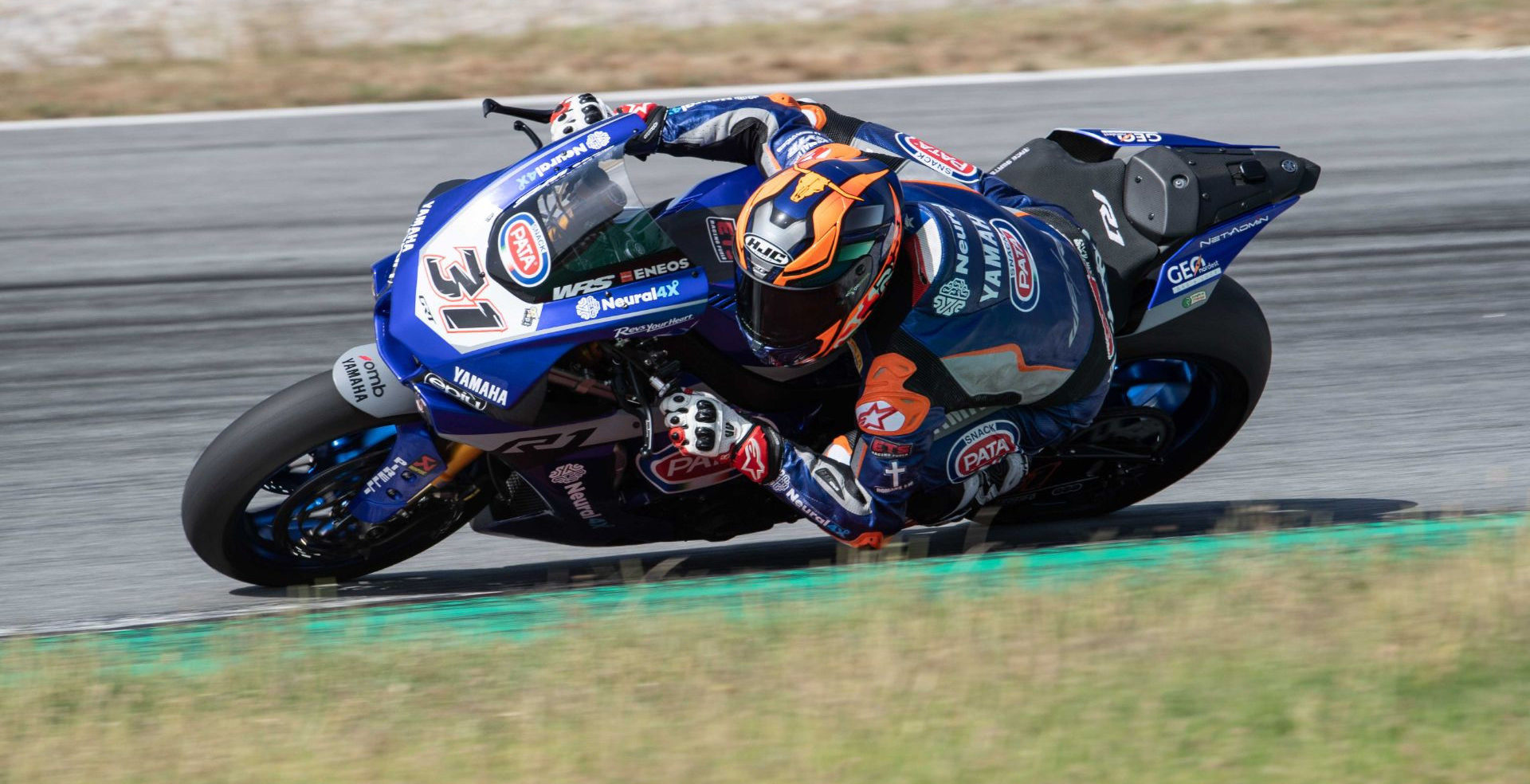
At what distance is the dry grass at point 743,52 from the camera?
926 centimetres

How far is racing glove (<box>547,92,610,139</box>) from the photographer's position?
4188 mm

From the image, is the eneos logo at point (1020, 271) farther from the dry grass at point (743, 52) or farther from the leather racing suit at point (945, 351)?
the dry grass at point (743, 52)

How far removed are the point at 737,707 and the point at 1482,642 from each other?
179 cm

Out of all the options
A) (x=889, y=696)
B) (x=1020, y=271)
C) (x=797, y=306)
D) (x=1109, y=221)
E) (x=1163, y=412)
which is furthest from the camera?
(x=1163, y=412)

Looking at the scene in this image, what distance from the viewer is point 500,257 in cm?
362

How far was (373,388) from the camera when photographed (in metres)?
3.90

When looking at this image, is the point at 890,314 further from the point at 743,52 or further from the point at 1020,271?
the point at 743,52

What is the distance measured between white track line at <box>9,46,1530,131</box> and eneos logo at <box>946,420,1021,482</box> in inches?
207

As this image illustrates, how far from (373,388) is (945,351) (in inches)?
57.8

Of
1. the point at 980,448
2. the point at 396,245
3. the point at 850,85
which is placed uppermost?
the point at 850,85

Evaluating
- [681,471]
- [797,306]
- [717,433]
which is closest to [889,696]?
[717,433]

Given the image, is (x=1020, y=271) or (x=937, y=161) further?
(x=937, y=161)

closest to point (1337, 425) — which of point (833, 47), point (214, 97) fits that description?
point (833, 47)

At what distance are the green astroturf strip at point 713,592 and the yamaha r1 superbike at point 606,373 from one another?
211mm
